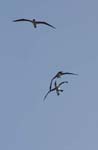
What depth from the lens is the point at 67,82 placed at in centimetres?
6000

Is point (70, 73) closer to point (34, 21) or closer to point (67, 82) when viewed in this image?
point (67, 82)

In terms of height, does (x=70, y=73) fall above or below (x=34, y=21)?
below

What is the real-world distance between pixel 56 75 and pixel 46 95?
276cm

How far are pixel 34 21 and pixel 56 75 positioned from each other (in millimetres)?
8143

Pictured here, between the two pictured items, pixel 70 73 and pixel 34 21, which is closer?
pixel 70 73

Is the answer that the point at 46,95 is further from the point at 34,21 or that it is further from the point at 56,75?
the point at 34,21

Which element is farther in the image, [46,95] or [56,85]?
[56,85]

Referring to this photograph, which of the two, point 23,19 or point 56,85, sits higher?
point 23,19

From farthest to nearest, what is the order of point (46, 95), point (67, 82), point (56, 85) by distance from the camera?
point (56, 85), point (46, 95), point (67, 82)

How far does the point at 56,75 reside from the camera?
65.4 meters

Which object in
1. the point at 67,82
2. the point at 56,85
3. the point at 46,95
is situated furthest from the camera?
the point at 56,85

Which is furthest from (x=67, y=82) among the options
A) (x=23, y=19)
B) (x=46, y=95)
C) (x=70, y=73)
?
(x=23, y=19)

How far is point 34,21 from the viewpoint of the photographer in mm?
68562

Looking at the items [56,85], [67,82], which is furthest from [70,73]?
[56,85]
